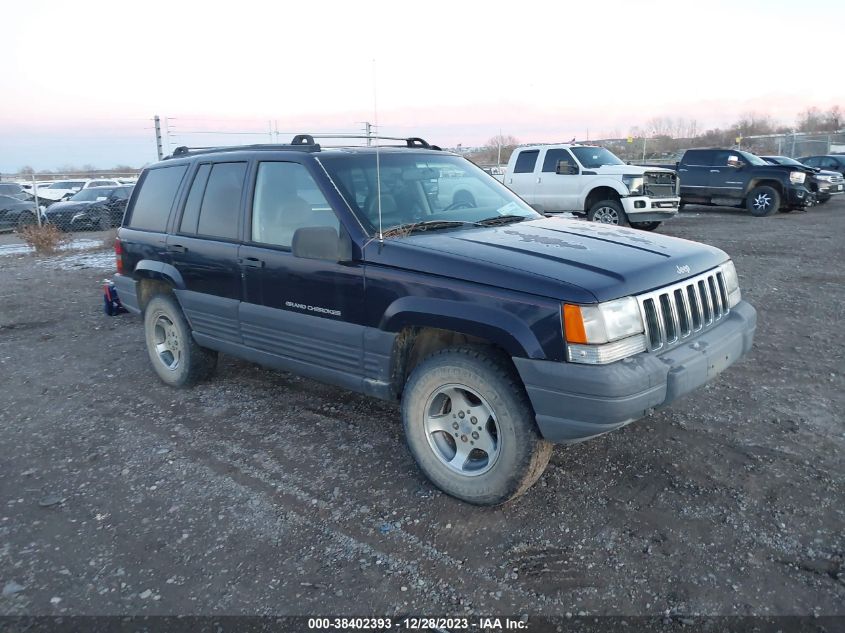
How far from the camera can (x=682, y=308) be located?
3256mm

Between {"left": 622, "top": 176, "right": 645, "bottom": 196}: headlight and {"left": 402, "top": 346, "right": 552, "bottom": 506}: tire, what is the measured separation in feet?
33.6

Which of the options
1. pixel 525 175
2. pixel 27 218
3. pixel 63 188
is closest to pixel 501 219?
pixel 525 175

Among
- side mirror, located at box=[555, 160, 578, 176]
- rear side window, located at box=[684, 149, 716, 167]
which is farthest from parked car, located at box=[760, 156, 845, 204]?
side mirror, located at box=[555, 160, 578, 176]

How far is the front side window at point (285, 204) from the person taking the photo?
12.6ft

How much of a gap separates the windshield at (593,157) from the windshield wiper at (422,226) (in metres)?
9.99

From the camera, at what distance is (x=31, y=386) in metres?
5.34

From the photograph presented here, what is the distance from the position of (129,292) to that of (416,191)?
292cm

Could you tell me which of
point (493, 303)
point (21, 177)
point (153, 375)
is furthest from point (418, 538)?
point (21, 177)

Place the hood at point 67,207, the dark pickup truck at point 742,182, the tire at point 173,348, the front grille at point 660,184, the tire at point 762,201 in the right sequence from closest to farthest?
the tire at point 173,348, the front grille at point 660,184, the dark pickup truck at point 742,182, the tire at point 762,201, the hood at point 67,207

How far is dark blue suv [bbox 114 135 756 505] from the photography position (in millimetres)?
2893

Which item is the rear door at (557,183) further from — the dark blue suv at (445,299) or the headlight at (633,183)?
the dark blue suv at (445,299)

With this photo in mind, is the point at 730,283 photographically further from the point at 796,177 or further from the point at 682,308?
the point at 796,177

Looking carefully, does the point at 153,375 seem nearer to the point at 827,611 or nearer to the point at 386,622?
the point at 386,622

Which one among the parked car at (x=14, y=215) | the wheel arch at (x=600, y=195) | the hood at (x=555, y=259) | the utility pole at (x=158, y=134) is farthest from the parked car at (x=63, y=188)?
the hood at (x=555, y=259)
